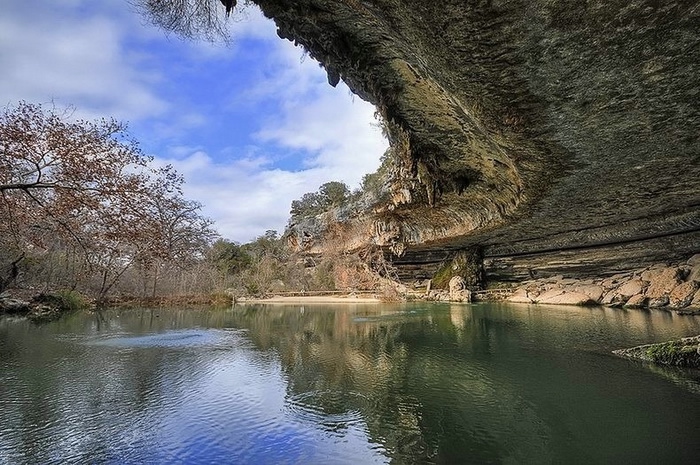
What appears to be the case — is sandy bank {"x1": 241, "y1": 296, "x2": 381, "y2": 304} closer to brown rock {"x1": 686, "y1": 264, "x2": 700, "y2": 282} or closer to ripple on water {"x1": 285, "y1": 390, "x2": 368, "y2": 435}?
brown rock {"x1": 686, "y1": 264, "x2": 700, "y2": 282}

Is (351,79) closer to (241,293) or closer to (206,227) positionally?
(206,227)

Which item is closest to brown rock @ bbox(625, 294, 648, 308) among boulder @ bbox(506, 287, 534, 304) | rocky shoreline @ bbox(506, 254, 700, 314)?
rocky shoreline @ bbox(506, 254, 700, 314)

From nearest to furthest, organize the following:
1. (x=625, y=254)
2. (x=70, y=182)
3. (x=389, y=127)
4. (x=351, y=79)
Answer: (x=70, y=182) < (x=351, y=79) < (x=389, y=127) < (x=625, y=254)

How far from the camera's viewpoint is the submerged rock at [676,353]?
559 centimetres

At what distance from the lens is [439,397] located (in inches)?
191

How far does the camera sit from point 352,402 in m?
4.77

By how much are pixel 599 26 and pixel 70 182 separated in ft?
24.7

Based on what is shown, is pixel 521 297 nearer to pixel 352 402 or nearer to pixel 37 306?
pixel 352 402

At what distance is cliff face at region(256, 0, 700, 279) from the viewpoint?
3.60m

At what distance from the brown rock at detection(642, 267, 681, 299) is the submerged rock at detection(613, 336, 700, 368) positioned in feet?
30.1

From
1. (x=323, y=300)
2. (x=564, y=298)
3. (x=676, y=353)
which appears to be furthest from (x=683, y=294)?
(x=323, y=300)

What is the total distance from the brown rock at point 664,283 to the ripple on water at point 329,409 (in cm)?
1322

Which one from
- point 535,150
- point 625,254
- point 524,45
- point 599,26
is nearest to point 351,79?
point 535,150

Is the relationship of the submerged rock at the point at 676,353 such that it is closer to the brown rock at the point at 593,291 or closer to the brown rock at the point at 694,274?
the brown rock at the point at 694,274
